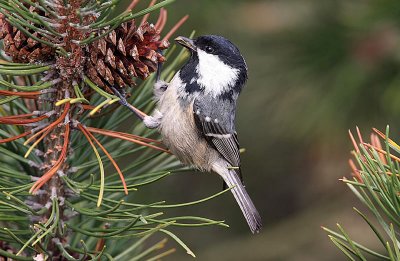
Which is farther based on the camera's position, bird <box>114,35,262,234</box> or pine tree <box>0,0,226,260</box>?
bird <box>114,35,262,234</box>

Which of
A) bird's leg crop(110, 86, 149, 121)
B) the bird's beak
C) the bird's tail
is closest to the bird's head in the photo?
the bird's beak

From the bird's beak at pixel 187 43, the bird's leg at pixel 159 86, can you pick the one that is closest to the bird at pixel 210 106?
the bird's beak at pixel 187 43

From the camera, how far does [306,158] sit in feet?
10.7

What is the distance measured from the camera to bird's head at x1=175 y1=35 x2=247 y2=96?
2.46 metres

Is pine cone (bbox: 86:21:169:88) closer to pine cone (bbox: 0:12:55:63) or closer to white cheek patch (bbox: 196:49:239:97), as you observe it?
pine cone (bbox: 0:12:55:63)

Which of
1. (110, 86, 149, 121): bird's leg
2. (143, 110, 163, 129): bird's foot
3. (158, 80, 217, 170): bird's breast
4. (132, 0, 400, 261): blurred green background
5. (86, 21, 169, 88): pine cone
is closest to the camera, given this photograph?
(86, 21, 169, 88): pine cone

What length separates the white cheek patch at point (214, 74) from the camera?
2.49m

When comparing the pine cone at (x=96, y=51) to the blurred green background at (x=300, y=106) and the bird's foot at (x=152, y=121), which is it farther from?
the blurred green background at (x=300, y=106)

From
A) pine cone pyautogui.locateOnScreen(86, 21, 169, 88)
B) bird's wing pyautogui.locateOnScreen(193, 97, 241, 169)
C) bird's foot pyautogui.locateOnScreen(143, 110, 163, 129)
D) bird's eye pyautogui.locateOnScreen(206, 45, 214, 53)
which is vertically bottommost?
bird's wing pyautogui.locateOnScreen(193, 97, 241, 169)

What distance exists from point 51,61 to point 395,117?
5.31ft

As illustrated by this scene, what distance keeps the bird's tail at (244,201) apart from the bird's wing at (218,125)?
2.7 inches

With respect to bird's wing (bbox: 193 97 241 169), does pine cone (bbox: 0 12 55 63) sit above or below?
above

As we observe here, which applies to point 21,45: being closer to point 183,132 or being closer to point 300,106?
point 183,132

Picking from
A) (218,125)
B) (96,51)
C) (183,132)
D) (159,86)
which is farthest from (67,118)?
(218,125)
